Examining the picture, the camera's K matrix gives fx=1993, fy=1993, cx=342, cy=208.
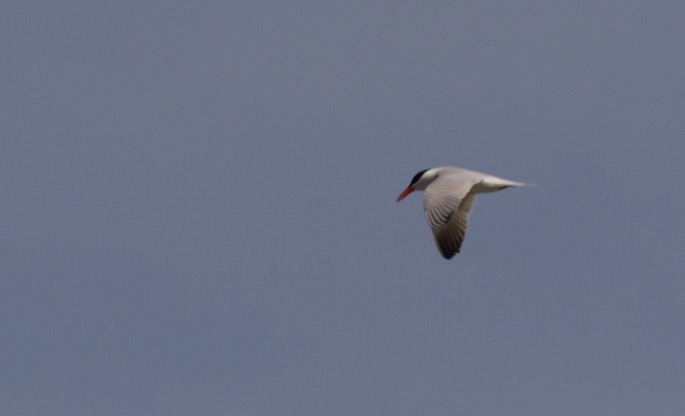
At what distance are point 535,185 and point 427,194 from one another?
1.64 meters

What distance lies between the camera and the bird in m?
29.8

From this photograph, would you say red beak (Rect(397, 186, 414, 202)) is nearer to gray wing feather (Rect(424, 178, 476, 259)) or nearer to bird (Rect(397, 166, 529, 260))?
bird (Rect(397, 166, 529, 260))

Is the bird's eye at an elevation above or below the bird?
above

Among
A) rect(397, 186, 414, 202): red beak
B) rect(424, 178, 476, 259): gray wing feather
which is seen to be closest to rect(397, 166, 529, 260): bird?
rect(424, 178, 476, 259): gray wing feather

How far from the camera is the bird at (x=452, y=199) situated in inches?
1172

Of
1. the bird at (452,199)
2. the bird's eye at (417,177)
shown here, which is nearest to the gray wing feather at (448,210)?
the bird at (452,199)

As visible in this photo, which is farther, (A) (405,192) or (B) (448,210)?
(A) (405,192)

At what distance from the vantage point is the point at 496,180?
103 ft

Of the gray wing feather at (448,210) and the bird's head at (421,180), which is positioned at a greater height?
the bird's head at (421,180)

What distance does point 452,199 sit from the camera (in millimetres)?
29828

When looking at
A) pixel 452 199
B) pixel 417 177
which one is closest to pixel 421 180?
pixel 417 177

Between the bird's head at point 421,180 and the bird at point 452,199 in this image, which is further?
the bird's head at point 421,180

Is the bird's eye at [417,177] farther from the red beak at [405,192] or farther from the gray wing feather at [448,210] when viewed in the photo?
the gray wing feather at [448,210]

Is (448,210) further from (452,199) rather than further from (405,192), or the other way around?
(405,192)
